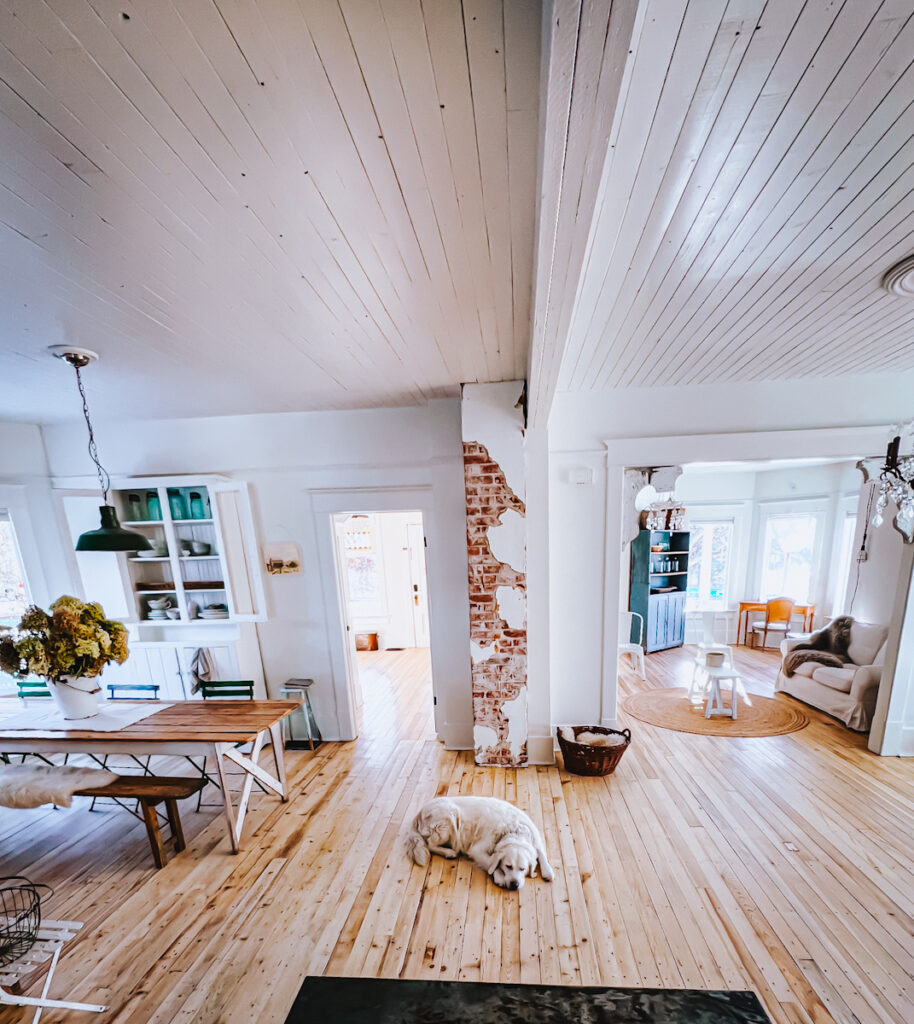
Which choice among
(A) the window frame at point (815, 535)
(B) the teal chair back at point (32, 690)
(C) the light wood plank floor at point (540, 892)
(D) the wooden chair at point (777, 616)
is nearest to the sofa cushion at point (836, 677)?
(C) the light wood plank floor at point (540, 892)

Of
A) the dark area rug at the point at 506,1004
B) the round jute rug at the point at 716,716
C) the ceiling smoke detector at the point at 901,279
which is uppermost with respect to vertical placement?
the ceiling smoke detector at the point at 901,279

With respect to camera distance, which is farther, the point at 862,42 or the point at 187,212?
the point at 187,212

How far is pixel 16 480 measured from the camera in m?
3.52

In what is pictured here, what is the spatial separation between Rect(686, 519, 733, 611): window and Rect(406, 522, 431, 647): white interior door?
4205 mm

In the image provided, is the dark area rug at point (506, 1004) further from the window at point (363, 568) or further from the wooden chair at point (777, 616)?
the wooden chair at point (777, 616)

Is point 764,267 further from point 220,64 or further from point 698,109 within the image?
point 220,64

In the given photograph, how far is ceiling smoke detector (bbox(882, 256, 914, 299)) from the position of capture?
5.23 ft

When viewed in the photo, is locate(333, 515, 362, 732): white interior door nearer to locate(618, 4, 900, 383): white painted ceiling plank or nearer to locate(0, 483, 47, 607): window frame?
locate(0, 483, 47, 607): window frame

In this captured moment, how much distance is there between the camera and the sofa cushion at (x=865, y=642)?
391cm

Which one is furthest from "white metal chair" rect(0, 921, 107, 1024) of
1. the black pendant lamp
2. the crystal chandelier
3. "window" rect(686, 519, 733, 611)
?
"window" rect(686, 519, 733, 611)

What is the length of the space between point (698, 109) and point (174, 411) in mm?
3704

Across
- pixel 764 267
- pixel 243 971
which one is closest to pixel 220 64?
pixel 764 267

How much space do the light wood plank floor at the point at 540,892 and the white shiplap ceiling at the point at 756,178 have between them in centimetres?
273

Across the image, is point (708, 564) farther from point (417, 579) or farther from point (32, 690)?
point (32, 690)
